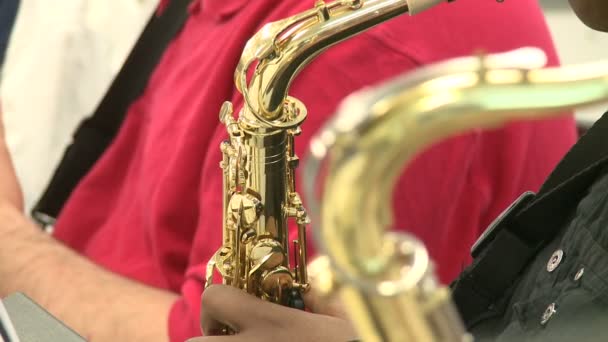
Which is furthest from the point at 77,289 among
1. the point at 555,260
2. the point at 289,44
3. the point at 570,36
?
the point at 570,36

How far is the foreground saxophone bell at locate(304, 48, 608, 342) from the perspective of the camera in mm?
340

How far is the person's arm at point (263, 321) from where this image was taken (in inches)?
26.8

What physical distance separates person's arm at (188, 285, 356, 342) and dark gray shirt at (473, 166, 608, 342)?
0.41 feet

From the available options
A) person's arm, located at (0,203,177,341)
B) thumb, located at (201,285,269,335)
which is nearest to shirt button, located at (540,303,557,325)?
thumb, located at (201,285,269,335)

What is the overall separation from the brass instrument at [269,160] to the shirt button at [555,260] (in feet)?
0.77

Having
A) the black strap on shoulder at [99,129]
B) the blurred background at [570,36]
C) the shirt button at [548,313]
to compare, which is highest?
the blurred background at [570,36]

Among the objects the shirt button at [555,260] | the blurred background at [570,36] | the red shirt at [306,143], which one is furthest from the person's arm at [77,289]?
the blurred background at [570,36]

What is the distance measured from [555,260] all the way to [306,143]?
0.94 feet

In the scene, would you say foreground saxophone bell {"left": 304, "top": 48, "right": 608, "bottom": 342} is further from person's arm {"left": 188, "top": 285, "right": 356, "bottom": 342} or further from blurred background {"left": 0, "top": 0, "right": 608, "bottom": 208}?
blurred background {"left": 0, "top": 0, "right": 608, "bottom": 208}

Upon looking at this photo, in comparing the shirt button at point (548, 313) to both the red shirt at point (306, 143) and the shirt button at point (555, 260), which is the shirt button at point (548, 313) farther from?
the red shirt at point (306, 143)

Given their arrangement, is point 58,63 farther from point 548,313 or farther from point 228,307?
point 548,313

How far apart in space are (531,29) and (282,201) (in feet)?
1.22

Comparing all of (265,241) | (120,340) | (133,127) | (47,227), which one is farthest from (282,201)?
(47,227)

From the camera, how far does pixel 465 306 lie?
0.71m
